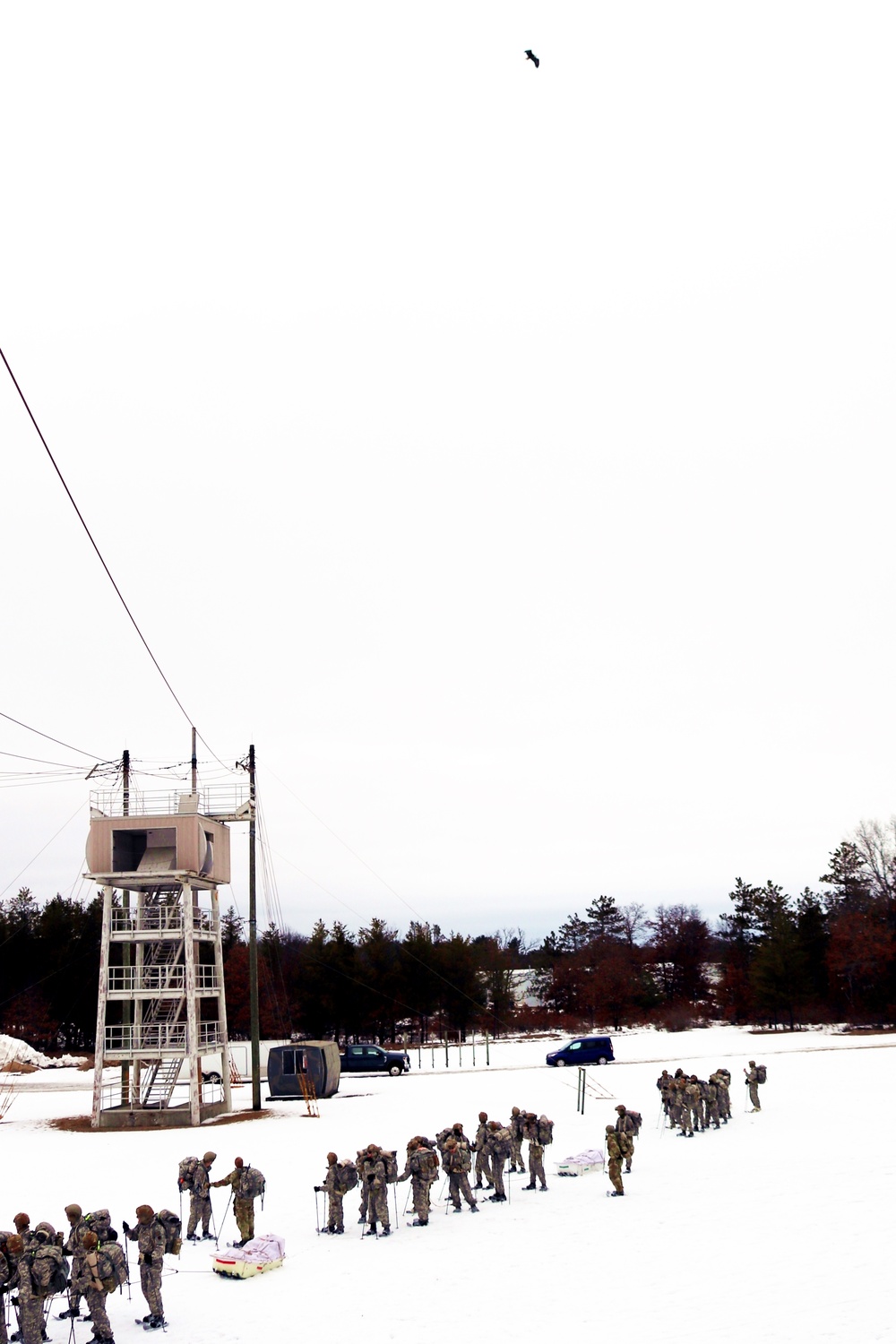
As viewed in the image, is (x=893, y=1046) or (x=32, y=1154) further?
(x=893, y=1046)

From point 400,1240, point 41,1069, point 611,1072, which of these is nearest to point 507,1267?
point 400,1240

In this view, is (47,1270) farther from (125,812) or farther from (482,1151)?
(125,812)

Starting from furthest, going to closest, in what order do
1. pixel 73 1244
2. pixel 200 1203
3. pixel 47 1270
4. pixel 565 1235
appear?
pixel 200 1203 → pixel 565 1235 → pixel 73 1244 → pixel 47 1270

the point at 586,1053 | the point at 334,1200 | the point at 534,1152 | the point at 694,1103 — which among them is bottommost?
the point at 334,1200

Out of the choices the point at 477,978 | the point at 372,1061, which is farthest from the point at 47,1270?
the point at 477,978

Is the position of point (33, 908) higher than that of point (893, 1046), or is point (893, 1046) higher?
point (33, 908)

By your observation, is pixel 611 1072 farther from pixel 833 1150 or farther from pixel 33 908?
pixel 33 908

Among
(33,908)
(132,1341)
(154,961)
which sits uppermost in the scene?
(33,908)

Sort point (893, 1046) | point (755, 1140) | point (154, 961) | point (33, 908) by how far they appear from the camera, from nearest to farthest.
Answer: point (755, 1140) → point (154, 961) → point (893, 1046) → point (33, 908)

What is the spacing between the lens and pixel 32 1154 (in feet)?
102

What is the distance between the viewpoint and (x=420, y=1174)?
19375mm

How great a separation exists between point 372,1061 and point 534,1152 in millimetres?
30640

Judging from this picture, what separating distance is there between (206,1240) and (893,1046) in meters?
36.7

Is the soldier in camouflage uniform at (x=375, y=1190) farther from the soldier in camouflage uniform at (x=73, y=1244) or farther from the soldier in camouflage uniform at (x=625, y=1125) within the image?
the soldier in camouflage uniform at (x=73, y=1244)
